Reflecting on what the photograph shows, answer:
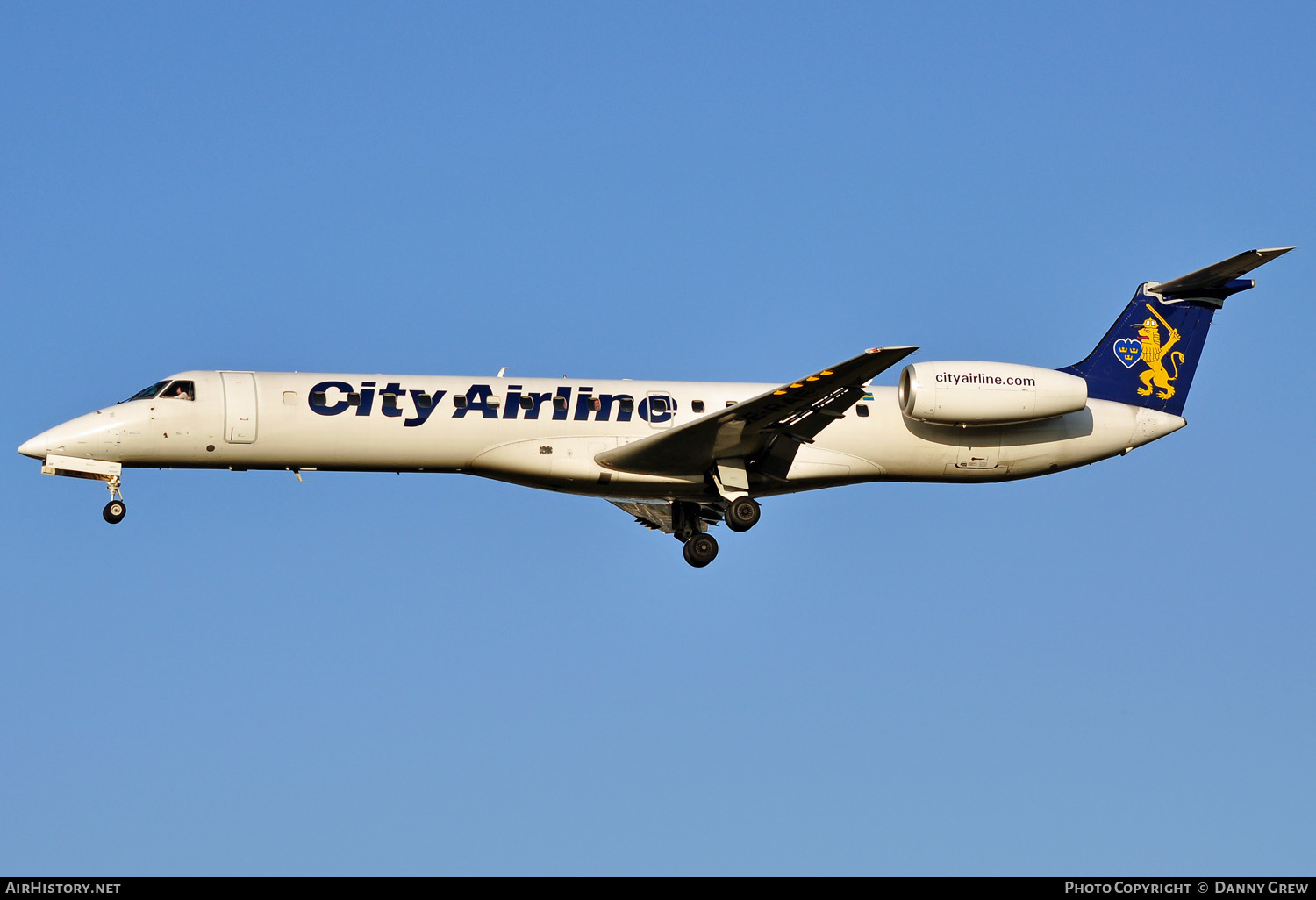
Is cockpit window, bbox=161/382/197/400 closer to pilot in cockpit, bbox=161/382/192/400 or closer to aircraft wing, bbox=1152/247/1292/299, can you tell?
pilot in cockpit, bbox=161/382/192/400

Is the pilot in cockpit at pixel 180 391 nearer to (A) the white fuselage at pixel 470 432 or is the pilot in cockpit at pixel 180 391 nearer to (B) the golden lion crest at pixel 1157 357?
(A) the white fuselage at pixel 470 432

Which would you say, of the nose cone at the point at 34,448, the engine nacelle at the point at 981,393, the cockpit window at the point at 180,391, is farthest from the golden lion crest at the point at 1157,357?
the nose cone at the point at 34,448

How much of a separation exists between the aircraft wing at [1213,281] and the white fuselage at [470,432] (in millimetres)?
4708

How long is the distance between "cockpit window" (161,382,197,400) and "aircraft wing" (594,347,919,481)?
7.20 metres

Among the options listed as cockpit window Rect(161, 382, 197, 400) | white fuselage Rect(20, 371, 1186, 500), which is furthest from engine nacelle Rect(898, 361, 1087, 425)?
cockpit window Rect(161, 382, 197, 400)

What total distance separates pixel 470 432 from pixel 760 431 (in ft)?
16.7

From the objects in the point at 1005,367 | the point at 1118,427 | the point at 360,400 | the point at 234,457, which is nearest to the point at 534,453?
the point at 360,400

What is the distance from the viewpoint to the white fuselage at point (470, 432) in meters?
27.2

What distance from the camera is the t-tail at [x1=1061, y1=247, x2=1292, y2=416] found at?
3105cm

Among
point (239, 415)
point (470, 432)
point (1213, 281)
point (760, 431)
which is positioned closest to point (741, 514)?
point (760, 431)
